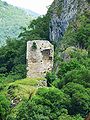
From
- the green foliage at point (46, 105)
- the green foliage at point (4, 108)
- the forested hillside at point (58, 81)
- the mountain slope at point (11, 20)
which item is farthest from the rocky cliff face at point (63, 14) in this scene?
the mountain slope at point (11, 20)

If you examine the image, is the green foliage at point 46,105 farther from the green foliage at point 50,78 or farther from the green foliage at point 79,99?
the green foliage at point 50,78

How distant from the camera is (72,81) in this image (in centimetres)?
3136

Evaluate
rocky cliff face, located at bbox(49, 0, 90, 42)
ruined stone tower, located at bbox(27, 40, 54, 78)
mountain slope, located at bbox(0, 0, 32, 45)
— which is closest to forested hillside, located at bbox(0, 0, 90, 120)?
rocky cliff face, located at bbox(49, 0, 90, 42)

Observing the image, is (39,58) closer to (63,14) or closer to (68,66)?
Result: (68,66)

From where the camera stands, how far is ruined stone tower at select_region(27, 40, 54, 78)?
42.9m

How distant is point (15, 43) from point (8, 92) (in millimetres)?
33757

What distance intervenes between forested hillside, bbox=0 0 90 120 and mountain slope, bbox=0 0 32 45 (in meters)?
81.2

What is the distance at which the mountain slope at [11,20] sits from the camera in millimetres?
149625

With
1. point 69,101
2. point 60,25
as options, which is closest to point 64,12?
point 60,25

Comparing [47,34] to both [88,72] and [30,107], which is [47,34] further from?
[30,107]

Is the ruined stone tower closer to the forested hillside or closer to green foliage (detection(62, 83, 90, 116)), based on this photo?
the forested hillside

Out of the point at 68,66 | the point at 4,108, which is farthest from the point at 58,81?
the point at 4,108

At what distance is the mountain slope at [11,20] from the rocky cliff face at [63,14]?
81101 mm

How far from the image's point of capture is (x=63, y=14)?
5544cm
